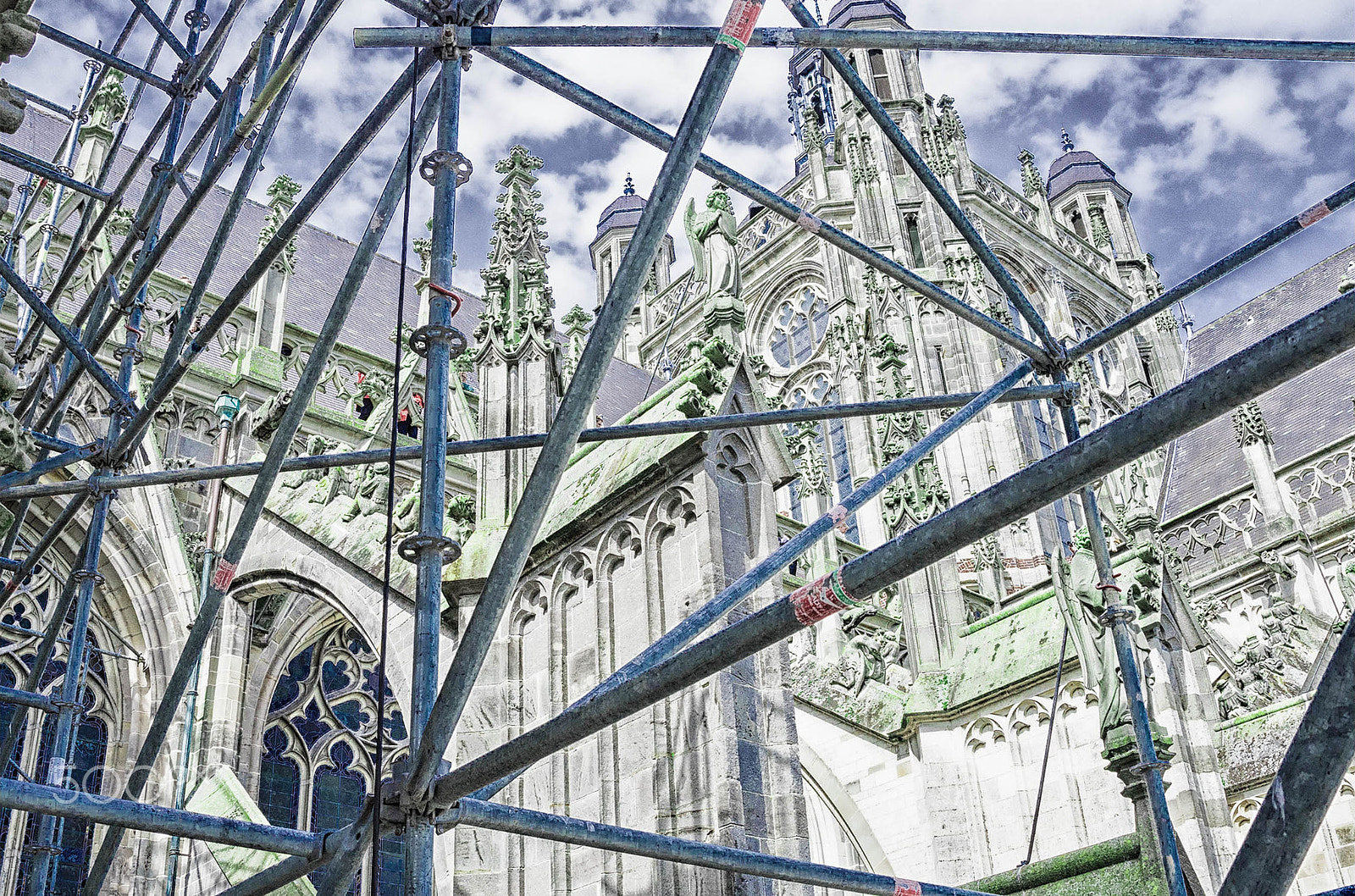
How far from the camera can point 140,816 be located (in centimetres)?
264

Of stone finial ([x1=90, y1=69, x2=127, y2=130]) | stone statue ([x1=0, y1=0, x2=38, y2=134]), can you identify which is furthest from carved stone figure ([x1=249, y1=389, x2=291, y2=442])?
stone statue ([x1=0, y1=0, x2=38, y2=134])

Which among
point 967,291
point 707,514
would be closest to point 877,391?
point 967,291

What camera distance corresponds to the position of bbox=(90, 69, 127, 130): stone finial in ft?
33.2

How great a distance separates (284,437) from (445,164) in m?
0.90

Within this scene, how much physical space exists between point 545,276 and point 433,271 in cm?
349

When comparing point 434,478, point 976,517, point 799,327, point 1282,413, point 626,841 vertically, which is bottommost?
point 626,841

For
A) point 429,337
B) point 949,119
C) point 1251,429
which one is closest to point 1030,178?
point 949,119

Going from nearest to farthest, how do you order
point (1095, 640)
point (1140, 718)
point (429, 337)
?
point (429, 337), point (1140, 718), point (1095, 640)

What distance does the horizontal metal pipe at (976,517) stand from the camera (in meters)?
1.98

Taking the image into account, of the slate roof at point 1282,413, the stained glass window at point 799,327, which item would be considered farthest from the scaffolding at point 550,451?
the stained glass window at point 799,327

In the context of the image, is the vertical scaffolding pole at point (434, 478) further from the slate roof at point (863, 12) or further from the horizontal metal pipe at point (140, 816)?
the slate roof at point (863, 12)

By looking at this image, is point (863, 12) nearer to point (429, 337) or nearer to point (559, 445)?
point (429, 337)

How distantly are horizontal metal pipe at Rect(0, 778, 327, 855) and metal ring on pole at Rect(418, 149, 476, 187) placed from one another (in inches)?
67.3

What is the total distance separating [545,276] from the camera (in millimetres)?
6836
